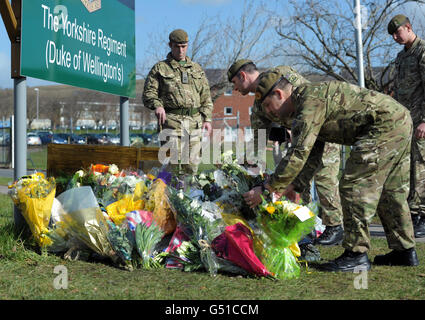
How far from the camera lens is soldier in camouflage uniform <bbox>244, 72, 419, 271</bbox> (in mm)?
3346

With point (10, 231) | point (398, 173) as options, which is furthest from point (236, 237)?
point (10, 231)

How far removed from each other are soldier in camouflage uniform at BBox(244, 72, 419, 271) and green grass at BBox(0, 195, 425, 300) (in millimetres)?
327

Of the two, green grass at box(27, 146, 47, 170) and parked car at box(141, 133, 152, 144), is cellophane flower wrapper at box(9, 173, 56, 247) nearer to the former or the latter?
green grass at box(27, 146, 47, 170)

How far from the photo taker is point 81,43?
510 centimetres

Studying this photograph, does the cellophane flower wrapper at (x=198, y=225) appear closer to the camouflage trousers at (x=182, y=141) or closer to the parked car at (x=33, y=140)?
the camouflage trousers at (x=182, y=141)

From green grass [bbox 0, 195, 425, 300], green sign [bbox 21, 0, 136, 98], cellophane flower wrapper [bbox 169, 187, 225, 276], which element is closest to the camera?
green grass [bbox 0, 195, 425, 300]

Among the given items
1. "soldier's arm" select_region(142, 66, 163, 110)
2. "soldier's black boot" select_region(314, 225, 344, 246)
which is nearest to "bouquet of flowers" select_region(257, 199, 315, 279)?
"soldier's black boot" select_region(314, 225, 344, 246)

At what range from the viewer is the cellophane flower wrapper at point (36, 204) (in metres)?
4.10

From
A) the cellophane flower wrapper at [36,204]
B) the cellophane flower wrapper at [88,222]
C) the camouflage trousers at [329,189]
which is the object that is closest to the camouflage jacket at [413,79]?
the camouflage trousers at [329,189]

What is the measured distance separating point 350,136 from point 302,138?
462mm

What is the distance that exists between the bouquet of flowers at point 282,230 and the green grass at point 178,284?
119 mm

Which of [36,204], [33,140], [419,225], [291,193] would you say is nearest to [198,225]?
[291,193]

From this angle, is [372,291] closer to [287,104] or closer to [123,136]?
[287,104]
